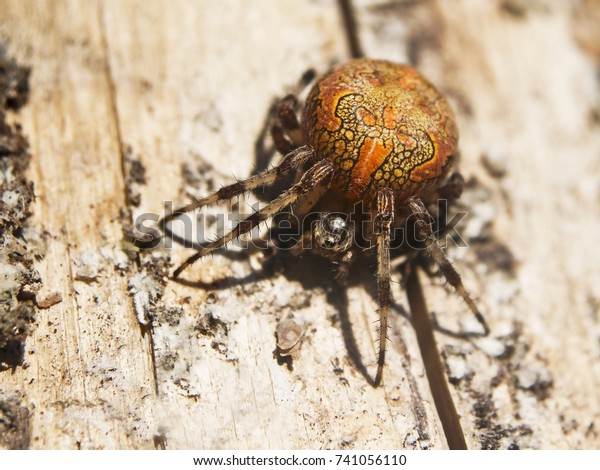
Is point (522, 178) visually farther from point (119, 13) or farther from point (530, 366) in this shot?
point (119, 13)

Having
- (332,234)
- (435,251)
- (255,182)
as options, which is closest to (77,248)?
(255,182)

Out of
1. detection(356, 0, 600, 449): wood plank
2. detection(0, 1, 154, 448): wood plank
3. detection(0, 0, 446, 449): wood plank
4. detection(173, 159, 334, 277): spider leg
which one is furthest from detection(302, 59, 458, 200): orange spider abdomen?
detection(0, 1, 154, 448): wood plank

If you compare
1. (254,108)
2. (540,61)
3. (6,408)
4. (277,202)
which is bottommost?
(6,408)

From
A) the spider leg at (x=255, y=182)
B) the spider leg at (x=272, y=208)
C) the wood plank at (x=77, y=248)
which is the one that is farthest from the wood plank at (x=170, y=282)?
the spider leg at (x=255, y=182)

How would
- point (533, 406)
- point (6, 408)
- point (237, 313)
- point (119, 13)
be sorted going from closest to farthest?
1. point (6, 408)
2. point (237, 313)
3. point (533, 406)
4. point (119, 13)

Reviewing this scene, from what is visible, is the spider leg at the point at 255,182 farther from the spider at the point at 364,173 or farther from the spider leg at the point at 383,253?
the spider leg at the point at 383,253

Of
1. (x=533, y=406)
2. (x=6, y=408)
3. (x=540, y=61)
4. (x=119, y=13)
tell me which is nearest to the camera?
(x=6, y=408)
